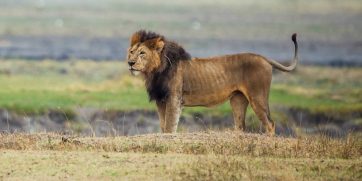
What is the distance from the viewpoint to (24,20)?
229 ft

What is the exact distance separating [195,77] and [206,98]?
0.34 m

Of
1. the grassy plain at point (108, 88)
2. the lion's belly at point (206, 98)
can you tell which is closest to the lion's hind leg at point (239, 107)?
the lion's belly at point (206, 98)

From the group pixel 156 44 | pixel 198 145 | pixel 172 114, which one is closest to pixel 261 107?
pixel 172 114

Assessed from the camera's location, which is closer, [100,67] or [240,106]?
[240,106]

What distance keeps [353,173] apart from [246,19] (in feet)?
202

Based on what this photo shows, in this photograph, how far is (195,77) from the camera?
664 inches

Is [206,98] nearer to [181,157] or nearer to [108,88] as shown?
[181,157]

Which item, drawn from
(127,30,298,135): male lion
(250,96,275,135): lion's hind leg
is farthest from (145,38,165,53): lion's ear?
(250,96,275,135): lion's hind leg

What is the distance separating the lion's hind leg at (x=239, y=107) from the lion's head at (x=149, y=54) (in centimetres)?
98

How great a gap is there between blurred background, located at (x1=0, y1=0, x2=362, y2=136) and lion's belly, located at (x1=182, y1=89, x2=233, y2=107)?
1177mm

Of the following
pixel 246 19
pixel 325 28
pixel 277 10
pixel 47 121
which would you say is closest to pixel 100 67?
pixel 47 121

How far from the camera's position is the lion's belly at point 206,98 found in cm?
1672

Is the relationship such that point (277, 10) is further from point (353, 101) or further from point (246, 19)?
point (353, 101)

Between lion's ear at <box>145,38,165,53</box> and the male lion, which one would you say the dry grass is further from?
lion's ear at <box>145,38,165,53</box>
